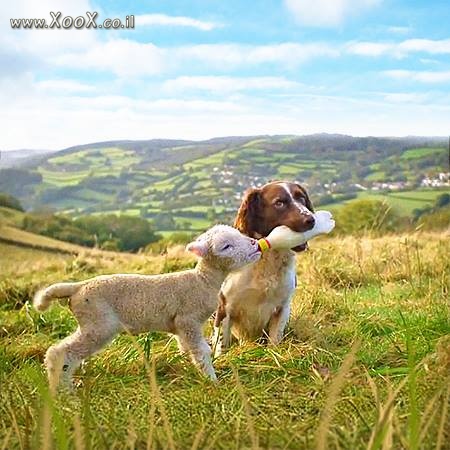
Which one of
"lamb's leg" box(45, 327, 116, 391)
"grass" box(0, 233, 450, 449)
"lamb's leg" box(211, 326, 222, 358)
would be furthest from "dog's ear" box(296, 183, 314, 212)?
"lamb's leg" box(45, 327, 116, 391)

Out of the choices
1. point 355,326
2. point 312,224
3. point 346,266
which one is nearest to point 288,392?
point 312,224

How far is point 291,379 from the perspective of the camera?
13.9 ft

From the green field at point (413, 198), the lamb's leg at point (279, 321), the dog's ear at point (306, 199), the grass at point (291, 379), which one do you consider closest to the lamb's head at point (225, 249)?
the grass at point (291, 379)

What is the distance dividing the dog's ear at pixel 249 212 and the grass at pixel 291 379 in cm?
76

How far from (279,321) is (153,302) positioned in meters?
1.43

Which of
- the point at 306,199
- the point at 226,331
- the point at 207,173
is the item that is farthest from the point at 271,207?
the point at 207,173

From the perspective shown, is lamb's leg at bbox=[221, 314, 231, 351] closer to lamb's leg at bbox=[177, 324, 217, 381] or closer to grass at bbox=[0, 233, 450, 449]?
grass at bbox=[0, 233, 450, 449]

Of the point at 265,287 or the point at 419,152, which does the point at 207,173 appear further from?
the point at 265,287

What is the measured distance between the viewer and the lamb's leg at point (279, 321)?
5.28 m

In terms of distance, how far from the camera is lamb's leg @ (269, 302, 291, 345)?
17.3 feet

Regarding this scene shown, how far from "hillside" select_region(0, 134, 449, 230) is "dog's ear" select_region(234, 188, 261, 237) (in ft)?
76.7

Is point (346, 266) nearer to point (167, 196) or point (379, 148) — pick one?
point (379, 148)

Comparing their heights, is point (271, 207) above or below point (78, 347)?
above

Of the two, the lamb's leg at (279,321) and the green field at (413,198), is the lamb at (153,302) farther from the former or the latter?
the green field at (413,198)
